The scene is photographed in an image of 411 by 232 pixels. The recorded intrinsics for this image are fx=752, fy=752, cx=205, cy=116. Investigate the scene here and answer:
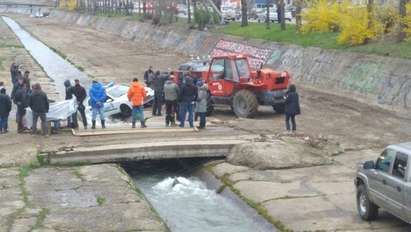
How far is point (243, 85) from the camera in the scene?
28.3 m

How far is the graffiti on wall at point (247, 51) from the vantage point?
47.8 metres

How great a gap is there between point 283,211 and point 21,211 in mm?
5713

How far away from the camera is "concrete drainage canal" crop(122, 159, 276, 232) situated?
655 inches

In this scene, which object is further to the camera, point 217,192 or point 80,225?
point 217,192

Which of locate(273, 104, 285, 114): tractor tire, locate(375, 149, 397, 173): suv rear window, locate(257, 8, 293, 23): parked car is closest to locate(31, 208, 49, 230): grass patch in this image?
locate(375, 149, 397, 173): suv rear window

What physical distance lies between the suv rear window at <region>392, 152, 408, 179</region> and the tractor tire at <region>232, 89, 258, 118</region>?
14.1m

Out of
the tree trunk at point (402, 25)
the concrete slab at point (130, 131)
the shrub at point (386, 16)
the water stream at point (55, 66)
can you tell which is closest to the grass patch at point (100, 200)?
the concrete slab at point (130, 131)

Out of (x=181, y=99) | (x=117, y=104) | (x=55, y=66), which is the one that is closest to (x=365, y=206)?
(x=181, y=99)

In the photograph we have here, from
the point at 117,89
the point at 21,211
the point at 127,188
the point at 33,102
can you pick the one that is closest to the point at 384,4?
the point at 117,89

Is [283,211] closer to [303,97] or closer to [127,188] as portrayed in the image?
[127,188]

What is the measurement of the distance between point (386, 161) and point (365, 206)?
4.76 feet

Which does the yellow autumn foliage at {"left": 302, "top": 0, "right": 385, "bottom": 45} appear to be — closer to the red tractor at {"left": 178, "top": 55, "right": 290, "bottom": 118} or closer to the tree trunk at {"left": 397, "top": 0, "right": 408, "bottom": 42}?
the tree trunk at {"left": 397, "top": 0, "right": 408, "bottom": 42}

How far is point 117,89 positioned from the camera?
30859 millimetres

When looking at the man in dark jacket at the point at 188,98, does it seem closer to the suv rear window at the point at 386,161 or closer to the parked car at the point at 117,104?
the parked car at the point at 117,104
